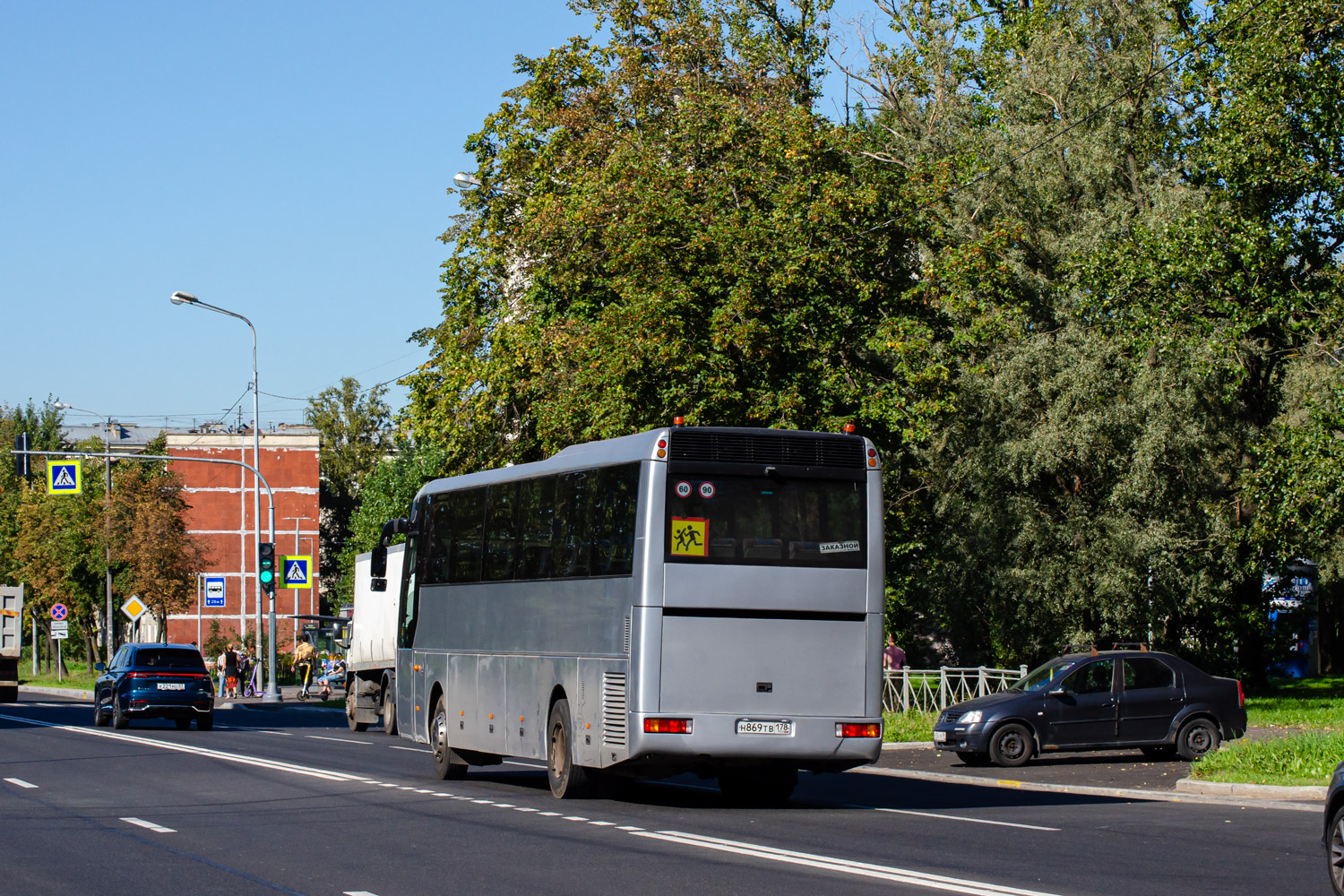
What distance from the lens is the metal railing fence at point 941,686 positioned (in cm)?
2680

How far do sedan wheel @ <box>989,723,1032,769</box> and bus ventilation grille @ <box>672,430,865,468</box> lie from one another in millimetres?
7343

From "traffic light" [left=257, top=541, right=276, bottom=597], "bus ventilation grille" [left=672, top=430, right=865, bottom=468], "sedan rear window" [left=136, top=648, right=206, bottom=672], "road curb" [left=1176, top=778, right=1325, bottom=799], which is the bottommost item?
"road curb" [left=1176, top=778, right=1325, bottom=799]

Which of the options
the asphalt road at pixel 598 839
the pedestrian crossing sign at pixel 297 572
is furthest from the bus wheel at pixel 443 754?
the pedestrian crossing sign at pixel 297 572

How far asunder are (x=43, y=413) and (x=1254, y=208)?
292 ft

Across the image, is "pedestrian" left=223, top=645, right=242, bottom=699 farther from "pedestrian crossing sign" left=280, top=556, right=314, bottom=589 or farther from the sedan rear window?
the sedan rear window

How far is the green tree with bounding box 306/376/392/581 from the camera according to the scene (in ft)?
371

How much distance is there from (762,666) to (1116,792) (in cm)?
529

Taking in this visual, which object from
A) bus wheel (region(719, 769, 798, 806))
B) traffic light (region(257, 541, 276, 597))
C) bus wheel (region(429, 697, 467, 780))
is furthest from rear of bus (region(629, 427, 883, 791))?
traffic light (region(257, 541, 276, 597))

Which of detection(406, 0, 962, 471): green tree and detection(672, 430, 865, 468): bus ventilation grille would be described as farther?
detection(406, 0, 962, 471): green tree

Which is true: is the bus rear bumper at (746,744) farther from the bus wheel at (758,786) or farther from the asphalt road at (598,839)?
the bus wheel at (758,786)

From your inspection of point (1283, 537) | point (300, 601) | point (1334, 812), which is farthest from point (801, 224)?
point (300, 601)

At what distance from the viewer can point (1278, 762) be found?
17172 mm

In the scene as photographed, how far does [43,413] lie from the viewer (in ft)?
338

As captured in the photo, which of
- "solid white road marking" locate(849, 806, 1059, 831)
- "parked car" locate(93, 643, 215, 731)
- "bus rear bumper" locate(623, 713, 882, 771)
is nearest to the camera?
"solid white road marking" locate(849, 806, 1059, 831)
